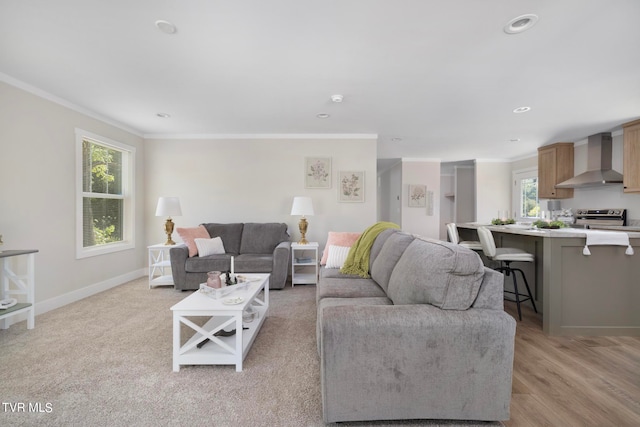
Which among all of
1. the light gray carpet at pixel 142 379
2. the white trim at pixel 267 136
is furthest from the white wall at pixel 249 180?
the light gray carpet at pixel 142 379

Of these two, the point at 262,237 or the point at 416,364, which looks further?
the point at 262,237

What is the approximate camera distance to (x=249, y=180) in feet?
15.4

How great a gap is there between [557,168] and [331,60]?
519 cm

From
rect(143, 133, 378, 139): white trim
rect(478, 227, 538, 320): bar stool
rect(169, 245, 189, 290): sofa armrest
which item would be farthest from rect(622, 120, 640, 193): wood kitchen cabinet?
rect(169, 245, 189, 290): sofa armrest

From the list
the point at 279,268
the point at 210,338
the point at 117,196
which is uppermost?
the point at 117,196

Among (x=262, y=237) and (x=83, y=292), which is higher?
(x=262, y=237)

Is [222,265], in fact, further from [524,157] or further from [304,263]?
[524,157]

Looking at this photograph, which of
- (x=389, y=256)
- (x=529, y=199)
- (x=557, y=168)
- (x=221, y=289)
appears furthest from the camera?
(x=529, y=199)

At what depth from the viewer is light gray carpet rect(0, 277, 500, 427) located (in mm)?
1493

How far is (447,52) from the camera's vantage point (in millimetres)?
2184

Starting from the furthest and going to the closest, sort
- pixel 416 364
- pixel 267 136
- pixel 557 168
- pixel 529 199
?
pixel 529 199 < pixel 557 168 < pixel 267 136 < pixel 416 364

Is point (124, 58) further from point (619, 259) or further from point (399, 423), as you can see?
point (619, 259)

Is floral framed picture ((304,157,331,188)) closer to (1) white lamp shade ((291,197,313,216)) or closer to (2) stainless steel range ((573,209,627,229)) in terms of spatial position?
(1) white lamp shade ((291,197,313,216))

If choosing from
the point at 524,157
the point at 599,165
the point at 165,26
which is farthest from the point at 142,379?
the point at 524,157
